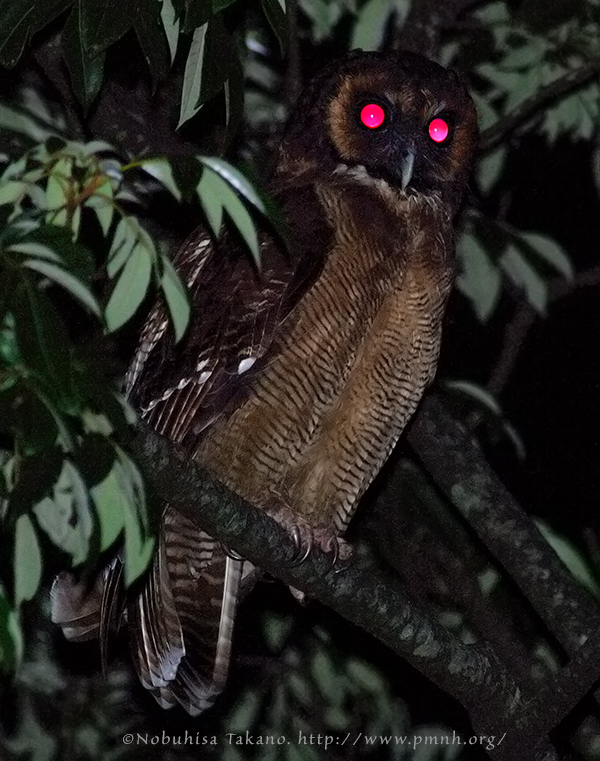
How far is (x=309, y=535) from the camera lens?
170 centimetres

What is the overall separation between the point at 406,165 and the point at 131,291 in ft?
3.13

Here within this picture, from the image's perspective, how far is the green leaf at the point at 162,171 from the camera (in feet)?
3.10

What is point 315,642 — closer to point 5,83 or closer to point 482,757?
point 482,757

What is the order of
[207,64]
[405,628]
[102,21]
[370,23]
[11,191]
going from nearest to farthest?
[11,191]
[102,21]
[207,64]
[405,628]
[370,23]

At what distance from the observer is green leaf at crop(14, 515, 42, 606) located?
3.07 feet

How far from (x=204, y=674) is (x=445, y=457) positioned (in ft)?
1.68

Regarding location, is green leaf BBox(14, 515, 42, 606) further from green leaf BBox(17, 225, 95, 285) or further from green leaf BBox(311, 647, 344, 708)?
green leaf BBox(311, 647, 344, 708)

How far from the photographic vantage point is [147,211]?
79.7 inches

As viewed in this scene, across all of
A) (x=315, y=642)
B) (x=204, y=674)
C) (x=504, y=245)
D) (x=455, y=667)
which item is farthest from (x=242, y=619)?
(x=504, y=245)

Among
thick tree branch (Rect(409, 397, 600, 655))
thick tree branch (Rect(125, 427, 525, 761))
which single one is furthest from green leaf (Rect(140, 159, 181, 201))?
thick tree branch (Rect(409, 397, 600, 655))

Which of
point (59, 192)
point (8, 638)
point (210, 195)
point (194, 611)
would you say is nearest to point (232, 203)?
point (210, 195)

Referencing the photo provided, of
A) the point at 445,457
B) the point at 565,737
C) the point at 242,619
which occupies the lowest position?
the point at 242,619

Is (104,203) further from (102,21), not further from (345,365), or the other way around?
(345,365)

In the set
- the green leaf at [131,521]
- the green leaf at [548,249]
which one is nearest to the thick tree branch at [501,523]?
the green leaf at [548,249]
